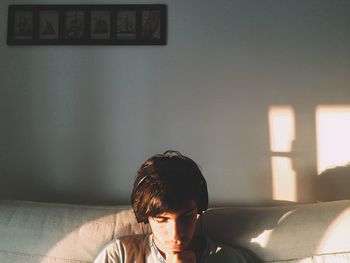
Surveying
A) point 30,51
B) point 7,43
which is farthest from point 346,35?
point 7,43

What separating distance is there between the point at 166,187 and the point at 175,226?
11cm

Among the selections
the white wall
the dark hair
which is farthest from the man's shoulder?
the white wall

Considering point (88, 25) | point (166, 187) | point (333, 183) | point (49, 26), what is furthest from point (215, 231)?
point (49, 26)

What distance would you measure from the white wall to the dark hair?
544mm

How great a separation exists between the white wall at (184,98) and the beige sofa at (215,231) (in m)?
0.34

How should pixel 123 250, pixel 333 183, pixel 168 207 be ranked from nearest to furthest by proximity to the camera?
pixel 168 207 → pixel 123 250 → pixel 333 183

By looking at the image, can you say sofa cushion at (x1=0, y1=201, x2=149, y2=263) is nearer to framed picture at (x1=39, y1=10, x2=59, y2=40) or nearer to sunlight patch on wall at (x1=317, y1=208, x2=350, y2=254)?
sunlight patch on wall at (x1=317, y1=208, x2=350, y2=254)

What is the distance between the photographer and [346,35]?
4.89 ft

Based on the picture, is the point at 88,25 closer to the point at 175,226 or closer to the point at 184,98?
the point at 184,98

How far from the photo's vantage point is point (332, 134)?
4.90 feet

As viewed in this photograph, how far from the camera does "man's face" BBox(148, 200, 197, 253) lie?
891 mm

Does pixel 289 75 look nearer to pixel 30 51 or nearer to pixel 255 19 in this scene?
pixel 255 19

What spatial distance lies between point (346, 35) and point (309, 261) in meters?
1.07

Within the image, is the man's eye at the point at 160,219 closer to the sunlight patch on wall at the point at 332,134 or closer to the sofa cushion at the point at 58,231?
the sofa cushion at the point at 58,231
